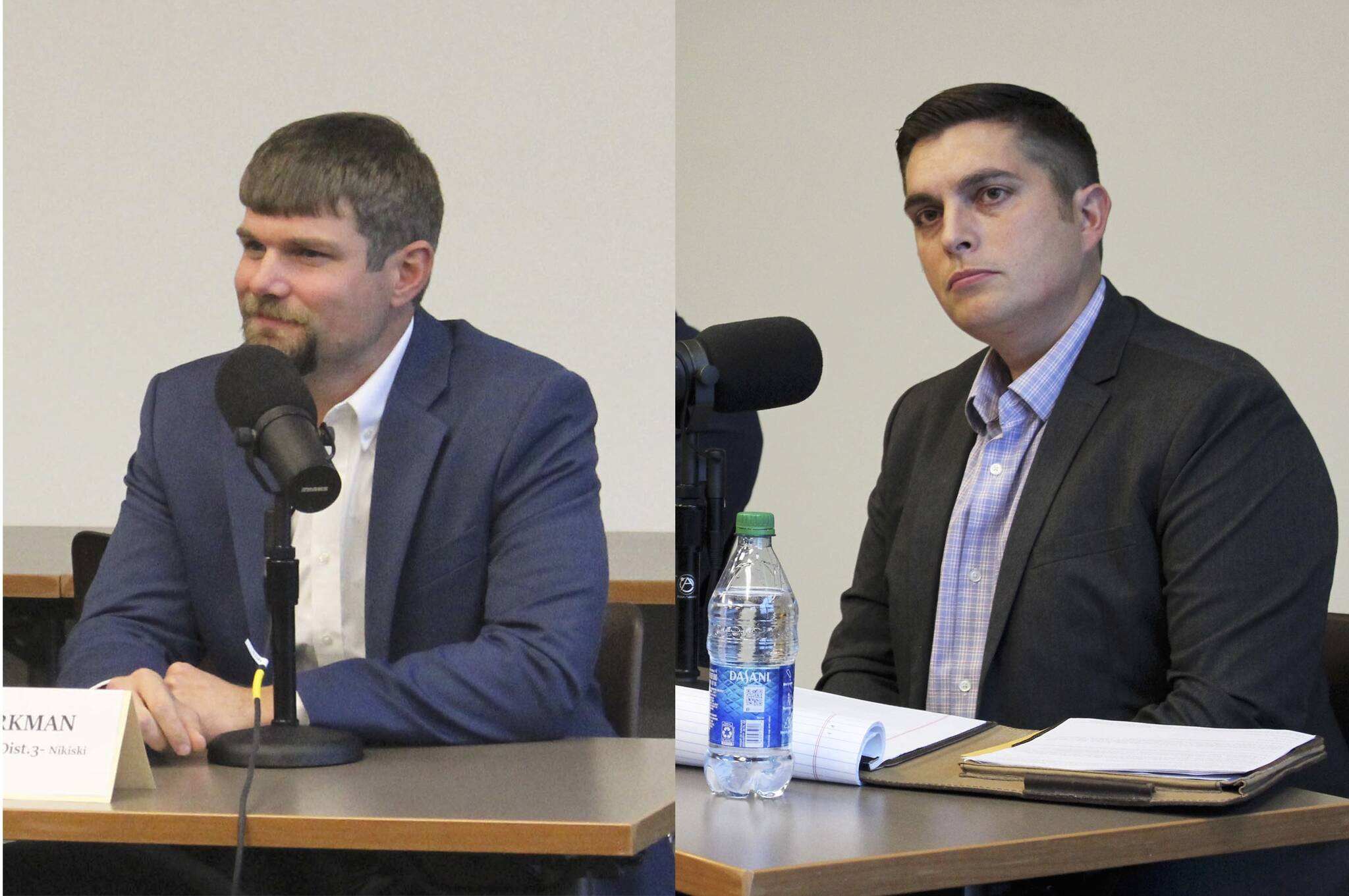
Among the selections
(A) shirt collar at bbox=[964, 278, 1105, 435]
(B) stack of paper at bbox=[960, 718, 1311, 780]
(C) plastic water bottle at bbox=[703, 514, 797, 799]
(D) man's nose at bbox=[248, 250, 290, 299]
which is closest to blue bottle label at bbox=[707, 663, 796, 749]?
(C) plastic water bottle at bbox=[703, 514, 797, 799]

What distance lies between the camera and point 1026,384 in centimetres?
169

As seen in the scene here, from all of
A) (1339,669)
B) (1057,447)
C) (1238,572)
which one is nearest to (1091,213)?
(1057,447)

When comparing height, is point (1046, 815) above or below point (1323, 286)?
below

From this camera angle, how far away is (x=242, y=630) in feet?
3.01

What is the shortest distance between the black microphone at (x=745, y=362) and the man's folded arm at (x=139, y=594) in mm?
388

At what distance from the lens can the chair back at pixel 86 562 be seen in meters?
0.95

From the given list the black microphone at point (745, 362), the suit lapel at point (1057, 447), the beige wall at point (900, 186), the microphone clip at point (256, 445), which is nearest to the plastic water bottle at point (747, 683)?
the black microphone at point (745, 362)

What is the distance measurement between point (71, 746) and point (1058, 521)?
3.78 feet

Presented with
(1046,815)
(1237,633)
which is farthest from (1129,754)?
(1237,633)

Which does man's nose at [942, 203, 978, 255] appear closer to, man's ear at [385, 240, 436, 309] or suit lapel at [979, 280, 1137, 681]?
suit lapel at [979, 280, 1137, 681]

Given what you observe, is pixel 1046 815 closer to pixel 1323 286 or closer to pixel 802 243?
pixel 802 243

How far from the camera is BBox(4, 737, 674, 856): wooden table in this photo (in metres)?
0.84

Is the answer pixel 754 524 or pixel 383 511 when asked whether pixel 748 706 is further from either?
pixel 383 511

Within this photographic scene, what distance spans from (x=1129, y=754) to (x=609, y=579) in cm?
50
